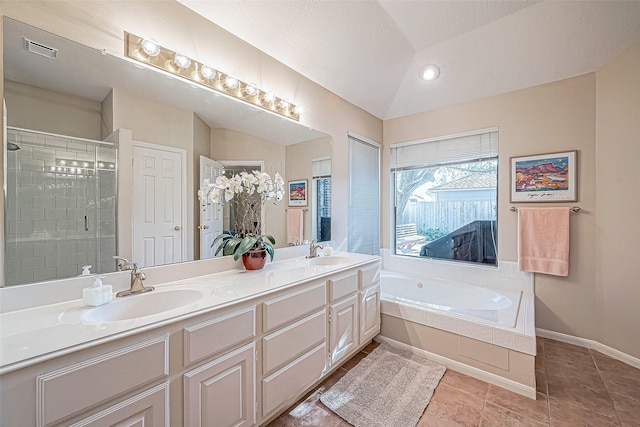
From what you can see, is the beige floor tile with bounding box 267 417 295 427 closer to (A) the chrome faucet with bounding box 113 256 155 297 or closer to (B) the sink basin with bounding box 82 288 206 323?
(B) the sink basin with bounding box 82 288 206 323

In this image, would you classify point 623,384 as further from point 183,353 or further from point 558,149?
point 183,353

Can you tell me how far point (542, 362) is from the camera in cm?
215

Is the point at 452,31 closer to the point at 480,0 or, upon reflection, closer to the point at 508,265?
the point at 480,0

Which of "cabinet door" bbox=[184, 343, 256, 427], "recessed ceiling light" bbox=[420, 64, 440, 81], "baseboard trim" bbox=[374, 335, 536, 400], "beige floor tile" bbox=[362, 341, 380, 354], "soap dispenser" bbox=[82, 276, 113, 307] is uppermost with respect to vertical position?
"recessed ceiling light" bbox=[420, 64, 440, 81]

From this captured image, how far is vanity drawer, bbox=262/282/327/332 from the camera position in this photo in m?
1.40

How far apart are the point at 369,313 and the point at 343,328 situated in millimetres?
399

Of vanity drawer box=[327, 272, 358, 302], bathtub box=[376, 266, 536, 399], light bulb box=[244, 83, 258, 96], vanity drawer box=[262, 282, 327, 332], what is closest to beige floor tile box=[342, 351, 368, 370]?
bathtub box=[376, 266, 536, 399]

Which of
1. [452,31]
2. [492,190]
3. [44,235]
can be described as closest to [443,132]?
[492,190]

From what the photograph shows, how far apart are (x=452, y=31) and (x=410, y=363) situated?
9.10 ft

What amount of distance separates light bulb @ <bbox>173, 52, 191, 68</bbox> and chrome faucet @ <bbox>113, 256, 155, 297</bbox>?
1.13m

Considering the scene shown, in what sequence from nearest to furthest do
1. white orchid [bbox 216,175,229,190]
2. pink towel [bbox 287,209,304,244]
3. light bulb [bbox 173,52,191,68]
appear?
light bulb [bbox 173,52,191,68] → white orchid [bbox 216,175,229,190] → pink towel [bbox 287,209,304,244]

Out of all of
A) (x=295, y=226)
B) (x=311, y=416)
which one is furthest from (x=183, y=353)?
(x=295, y=226)

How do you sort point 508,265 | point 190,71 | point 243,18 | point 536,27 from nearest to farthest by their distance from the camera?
point 190,71
point 243,18
point 536,27
point 508,265

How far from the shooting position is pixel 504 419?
5.19ft
